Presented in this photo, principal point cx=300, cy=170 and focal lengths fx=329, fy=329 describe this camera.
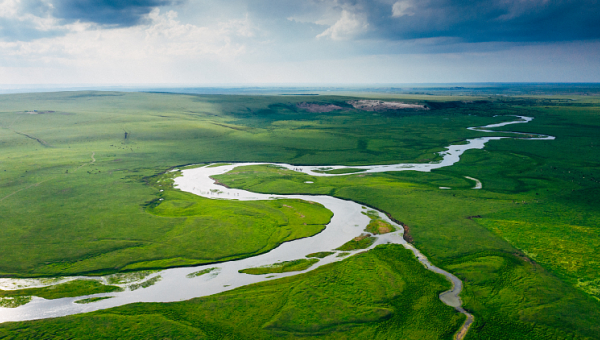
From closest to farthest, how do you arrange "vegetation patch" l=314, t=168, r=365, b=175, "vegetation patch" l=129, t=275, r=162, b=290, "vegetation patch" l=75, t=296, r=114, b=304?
"vegetation patch" l=75, t=296, r=114, b=304 < "vegetation patch" l=129, t=275, r=162, b=290 < "vegetation patch" l=314, t=168, r=365, b=175

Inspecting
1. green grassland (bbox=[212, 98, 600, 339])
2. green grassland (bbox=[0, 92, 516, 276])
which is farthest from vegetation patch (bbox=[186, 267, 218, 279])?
green grassland (bbox=[212, 98, 600, 339])

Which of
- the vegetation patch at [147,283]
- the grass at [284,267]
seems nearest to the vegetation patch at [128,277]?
the vegetation patch at [147,283]

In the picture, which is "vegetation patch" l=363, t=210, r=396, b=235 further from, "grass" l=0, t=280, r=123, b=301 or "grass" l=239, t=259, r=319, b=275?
"grass" l=0, t=280, r=123, b=301

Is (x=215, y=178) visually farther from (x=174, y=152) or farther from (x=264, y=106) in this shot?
(x=264, y=106)

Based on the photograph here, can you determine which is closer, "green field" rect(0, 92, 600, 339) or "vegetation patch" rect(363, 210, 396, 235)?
"green field" rect(0, 92, 600, 339)

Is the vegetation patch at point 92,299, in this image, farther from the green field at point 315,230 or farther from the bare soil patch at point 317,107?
the bare soil patch at point 317,107

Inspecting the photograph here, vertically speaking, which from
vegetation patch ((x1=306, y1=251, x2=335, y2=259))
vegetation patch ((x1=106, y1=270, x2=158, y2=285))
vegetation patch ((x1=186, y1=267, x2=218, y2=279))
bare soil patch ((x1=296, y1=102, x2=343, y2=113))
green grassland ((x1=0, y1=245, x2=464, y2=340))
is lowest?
green grassland ((x1=0, y1=245, x2=464, y2=340))

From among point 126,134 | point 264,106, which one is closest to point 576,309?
point 126,134
